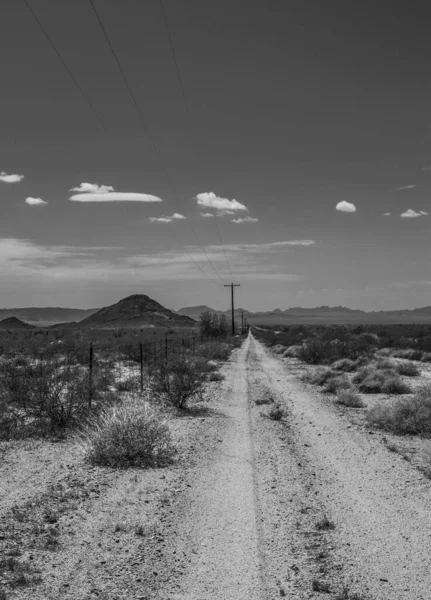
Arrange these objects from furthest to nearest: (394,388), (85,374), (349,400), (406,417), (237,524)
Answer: (394,388)
(349,400)
(85,374)
(406,417)
(237,524)

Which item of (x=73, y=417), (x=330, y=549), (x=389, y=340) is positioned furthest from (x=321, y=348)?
(x=330, y=549)

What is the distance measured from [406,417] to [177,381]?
299 inches

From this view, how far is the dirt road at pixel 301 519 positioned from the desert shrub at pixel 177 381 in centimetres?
394

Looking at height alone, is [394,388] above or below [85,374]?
below

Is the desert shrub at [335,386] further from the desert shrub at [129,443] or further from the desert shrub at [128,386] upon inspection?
the desert shrub at [129,443]

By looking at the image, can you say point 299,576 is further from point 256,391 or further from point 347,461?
point 256,391

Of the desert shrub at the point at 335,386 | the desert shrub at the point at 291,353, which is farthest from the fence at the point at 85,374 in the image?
the desert shrub at the point at 291,353

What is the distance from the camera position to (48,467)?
10984 millimetres

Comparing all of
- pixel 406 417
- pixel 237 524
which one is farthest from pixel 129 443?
pixel 406 417

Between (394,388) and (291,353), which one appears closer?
(394,388)

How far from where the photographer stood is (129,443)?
11.5m

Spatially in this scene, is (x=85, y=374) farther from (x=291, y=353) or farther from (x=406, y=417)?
(x=291, y=353)

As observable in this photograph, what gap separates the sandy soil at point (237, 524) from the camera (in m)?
6.02

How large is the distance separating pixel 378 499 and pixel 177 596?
4.64 meters
